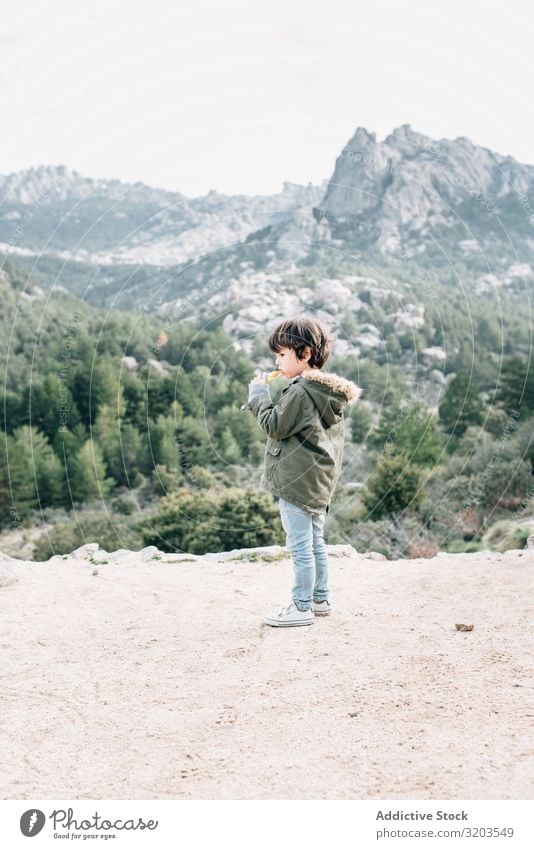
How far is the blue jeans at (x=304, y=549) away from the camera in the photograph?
5523mm

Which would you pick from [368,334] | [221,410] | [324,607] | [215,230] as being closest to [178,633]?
[324,607]

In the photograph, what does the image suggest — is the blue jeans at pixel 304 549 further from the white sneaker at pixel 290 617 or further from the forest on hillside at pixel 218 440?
the forest on hillside at pixel 218 440

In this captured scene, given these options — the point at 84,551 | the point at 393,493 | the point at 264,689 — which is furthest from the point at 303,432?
the point at 393,493

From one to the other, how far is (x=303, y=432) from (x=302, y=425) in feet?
0.29

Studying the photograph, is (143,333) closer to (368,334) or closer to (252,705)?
(368,334)

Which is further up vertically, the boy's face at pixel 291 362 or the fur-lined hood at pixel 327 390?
the boy's face at pixel 291 362

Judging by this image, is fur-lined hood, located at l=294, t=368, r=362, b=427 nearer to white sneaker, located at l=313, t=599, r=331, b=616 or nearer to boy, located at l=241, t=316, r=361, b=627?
boy, located at l=241, t=316, r=361, b=627

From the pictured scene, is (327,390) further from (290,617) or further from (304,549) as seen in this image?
(290,617)

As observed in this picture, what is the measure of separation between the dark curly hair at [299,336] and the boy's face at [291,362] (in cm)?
2

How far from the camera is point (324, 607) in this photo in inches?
237

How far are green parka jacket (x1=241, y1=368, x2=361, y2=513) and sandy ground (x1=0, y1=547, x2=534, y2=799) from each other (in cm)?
107

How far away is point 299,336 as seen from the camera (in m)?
5.36

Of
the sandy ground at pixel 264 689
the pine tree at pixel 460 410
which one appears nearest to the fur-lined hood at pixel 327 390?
the sandy ground at pixel 264 689

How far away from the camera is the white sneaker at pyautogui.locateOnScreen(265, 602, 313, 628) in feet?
18.9
